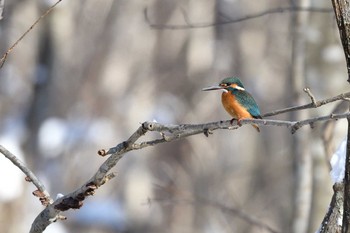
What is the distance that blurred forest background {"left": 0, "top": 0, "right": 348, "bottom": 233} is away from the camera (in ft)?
30.3

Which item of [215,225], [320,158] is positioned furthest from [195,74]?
[320,158]

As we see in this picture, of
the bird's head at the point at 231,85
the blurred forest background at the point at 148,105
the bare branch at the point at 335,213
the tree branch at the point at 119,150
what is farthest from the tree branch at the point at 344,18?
the blurred forest background at the point at 148,105

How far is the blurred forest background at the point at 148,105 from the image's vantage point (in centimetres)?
923

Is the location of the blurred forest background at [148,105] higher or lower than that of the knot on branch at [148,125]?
higher

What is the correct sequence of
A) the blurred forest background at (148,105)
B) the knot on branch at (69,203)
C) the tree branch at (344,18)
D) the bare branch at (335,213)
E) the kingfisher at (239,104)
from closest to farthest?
the tree branch at (344,18) < the knot on branch at (69,203) < the bare branch at (335,213) < the kingfisher at (239,104) < the blurred forest background at (148,105)

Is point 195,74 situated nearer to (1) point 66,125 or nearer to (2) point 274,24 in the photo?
(1) point 66,125

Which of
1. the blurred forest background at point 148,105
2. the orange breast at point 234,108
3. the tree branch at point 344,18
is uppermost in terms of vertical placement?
the blurred forest background at point 148,105

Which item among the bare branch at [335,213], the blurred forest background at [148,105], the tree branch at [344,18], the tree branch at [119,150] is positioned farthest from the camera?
the blurred forest background at [148,105]

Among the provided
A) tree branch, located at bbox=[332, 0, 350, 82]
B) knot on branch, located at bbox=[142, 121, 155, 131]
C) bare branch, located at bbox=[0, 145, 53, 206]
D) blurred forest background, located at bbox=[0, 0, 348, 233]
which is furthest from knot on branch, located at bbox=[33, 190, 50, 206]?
blurred forest background, located at bbox=[0, 0, 348, 233]

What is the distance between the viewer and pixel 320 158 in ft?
17.6

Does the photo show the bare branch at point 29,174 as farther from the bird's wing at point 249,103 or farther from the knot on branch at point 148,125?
the bird's wing at point 249,103

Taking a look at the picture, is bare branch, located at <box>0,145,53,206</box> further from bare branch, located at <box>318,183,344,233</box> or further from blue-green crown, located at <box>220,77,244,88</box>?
blue-green crown, located at <box>220,77,244,88</box>

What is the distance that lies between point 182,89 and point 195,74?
A: 22.1 inches

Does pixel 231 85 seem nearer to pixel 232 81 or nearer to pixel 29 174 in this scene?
pixel 232 81
